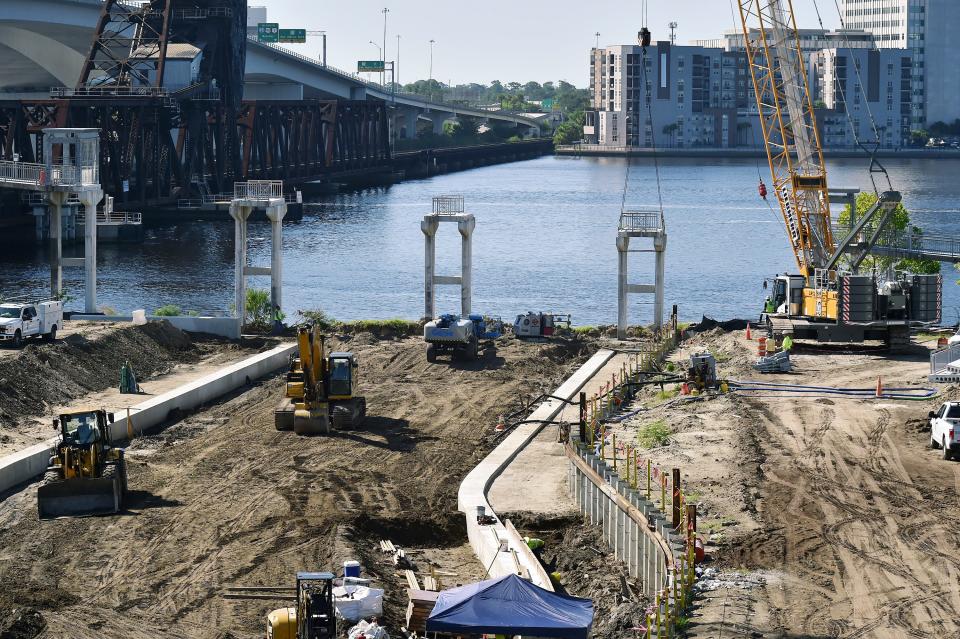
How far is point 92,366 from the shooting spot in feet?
156

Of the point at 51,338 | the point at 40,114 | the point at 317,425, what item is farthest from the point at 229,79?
the point at 317,425

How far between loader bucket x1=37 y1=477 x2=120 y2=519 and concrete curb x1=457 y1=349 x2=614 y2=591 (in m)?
7.22

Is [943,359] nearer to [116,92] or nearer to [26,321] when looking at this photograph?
[26,321]

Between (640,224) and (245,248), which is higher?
(640,224)

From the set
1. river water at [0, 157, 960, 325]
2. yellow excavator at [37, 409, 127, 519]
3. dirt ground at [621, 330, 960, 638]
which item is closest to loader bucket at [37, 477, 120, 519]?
yellow excavator at [37, 409, 127, 519]

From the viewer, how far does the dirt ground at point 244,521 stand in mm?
25047

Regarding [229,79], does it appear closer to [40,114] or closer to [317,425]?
[40,114]

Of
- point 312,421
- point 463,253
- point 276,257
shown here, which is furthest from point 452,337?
point 276,257

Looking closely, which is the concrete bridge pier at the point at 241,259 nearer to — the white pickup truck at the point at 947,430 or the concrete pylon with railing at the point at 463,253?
the concrete pylon with railing at the point at 463,253

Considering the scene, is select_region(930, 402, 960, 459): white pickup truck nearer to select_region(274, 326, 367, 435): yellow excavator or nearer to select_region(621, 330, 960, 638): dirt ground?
select_region(621, 330, 960, 638): dirt ground

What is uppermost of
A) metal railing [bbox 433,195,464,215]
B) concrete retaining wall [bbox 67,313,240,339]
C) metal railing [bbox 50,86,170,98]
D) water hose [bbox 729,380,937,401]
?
metal railing [bbox 50,86,170,98]

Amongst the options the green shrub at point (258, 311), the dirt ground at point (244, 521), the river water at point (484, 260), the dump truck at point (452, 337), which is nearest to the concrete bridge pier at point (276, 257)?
the green shrub at point (258, 311)

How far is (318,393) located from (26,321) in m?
13.5

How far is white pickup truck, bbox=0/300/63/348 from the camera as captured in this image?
4738 centimetres
